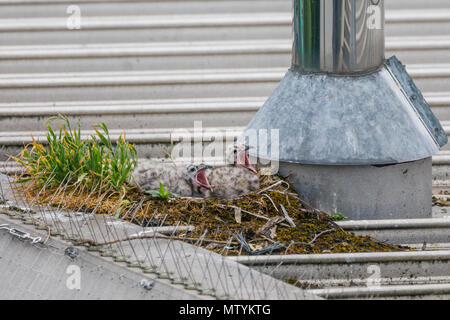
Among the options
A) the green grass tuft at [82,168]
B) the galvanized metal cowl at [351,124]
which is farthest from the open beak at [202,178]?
the green grass tuft at [82,168]

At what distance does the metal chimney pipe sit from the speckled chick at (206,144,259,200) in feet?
2.70

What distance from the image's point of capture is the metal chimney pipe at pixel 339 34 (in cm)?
530

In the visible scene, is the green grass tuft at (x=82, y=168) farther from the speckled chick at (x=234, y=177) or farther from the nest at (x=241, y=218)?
the speckled chick at (x=234, y=177)

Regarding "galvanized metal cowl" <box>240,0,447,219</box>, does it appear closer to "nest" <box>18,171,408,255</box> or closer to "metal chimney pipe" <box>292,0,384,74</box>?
"metal chimney pipe" <box>292,0,384,74</box>

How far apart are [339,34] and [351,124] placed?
2.15 ft

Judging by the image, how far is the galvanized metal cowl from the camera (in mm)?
5215

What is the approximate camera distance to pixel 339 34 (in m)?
5.33

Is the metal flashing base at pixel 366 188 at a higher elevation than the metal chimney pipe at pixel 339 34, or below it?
below

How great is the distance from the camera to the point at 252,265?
14.9 ft

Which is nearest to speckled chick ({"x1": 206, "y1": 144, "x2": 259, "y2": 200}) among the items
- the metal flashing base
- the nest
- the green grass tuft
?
the nest

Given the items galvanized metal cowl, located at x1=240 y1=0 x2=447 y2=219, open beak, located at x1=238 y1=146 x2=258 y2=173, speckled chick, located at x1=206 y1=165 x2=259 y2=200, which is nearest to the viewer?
galvanized metal cowl, located at x1=240 y1=0 x2=447 y2=219

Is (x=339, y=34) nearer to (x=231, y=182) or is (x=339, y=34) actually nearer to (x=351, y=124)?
(x=351, y=124)

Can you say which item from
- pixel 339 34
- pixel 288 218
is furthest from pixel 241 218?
pixel 339 34
